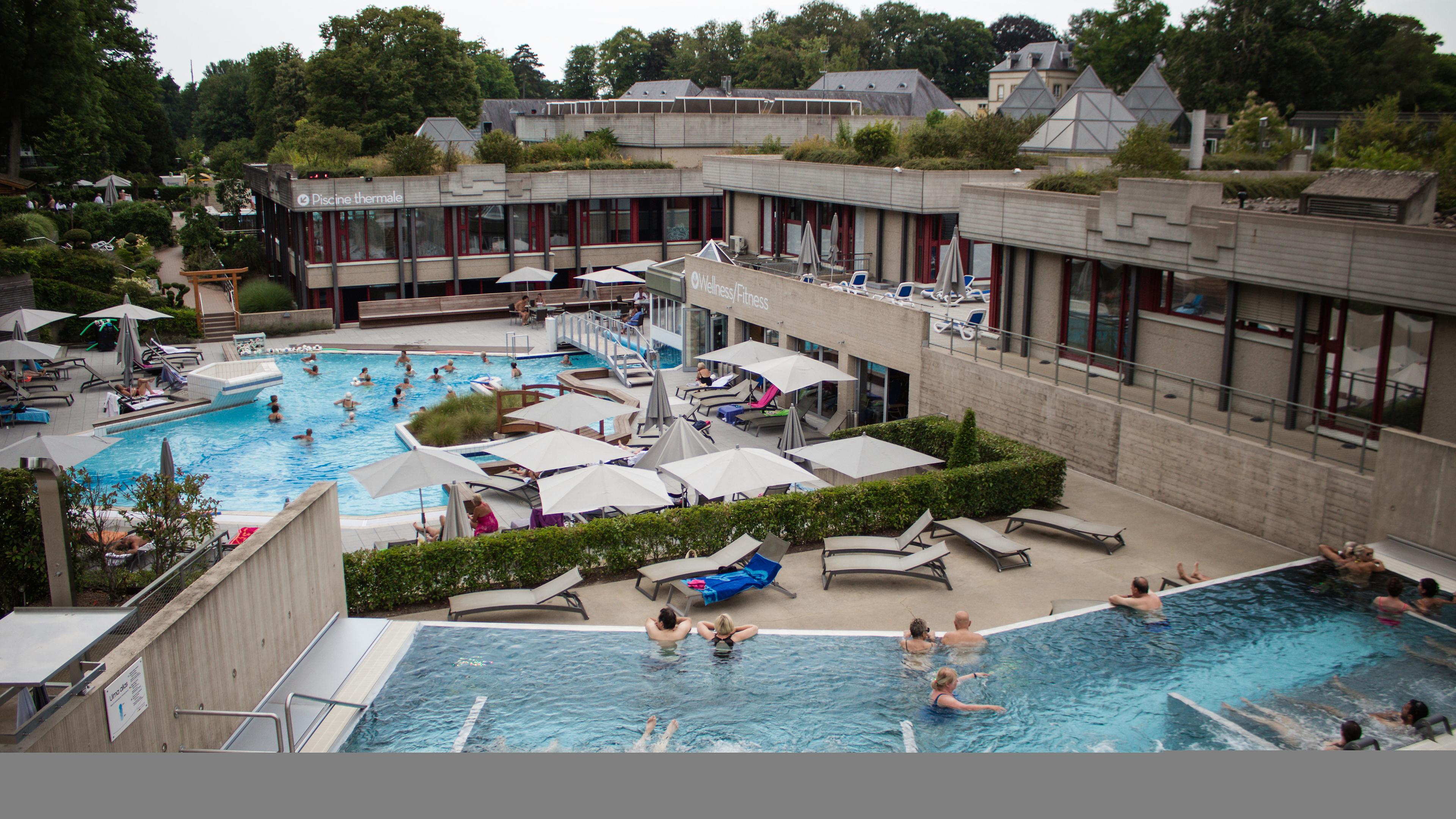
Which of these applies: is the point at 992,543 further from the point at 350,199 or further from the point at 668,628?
the point at 350,199

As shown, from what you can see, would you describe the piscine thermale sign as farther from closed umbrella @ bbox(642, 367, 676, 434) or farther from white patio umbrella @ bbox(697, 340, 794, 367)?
closed umbrella @ bbox(642, 367, 676, 434)

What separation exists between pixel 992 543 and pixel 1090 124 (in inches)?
863

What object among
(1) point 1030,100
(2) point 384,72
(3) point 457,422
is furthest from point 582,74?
(3) point 457,422

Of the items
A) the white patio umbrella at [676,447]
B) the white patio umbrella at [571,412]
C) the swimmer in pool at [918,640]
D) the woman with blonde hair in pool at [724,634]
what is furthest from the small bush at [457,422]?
the swimmer in pool at [918,640]

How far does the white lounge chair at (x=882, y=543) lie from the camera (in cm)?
1459

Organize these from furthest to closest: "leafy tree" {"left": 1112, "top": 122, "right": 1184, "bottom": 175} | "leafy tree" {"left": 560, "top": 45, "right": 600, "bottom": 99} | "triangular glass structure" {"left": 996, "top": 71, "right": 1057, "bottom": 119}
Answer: "leafy tree" {"left": 560, "top": 45, "right": 600, "bottom": 99}
"triangular glass structure" {"left": 996, "top": 71, "right": 1057, "bottom": 119}
"leafy tree" {"left": 1112, "top": 122, "right": 1184, "bottom": 175}

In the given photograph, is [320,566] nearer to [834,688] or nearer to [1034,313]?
[834,688]

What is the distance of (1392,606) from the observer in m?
12.0

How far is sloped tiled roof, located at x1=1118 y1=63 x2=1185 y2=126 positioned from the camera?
140 ft

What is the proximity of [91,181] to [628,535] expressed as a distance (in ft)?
210

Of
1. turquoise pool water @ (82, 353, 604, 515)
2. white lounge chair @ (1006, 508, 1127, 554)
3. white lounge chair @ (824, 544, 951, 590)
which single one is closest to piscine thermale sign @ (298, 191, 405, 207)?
turquoise pool water @ (82, 353, 604, 515)

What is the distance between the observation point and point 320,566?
1181 cm

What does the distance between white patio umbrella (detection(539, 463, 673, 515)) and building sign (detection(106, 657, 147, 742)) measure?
671 centimetres

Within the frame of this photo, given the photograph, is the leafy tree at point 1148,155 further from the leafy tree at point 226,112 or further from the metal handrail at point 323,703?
the leafy tree at point 226,112
